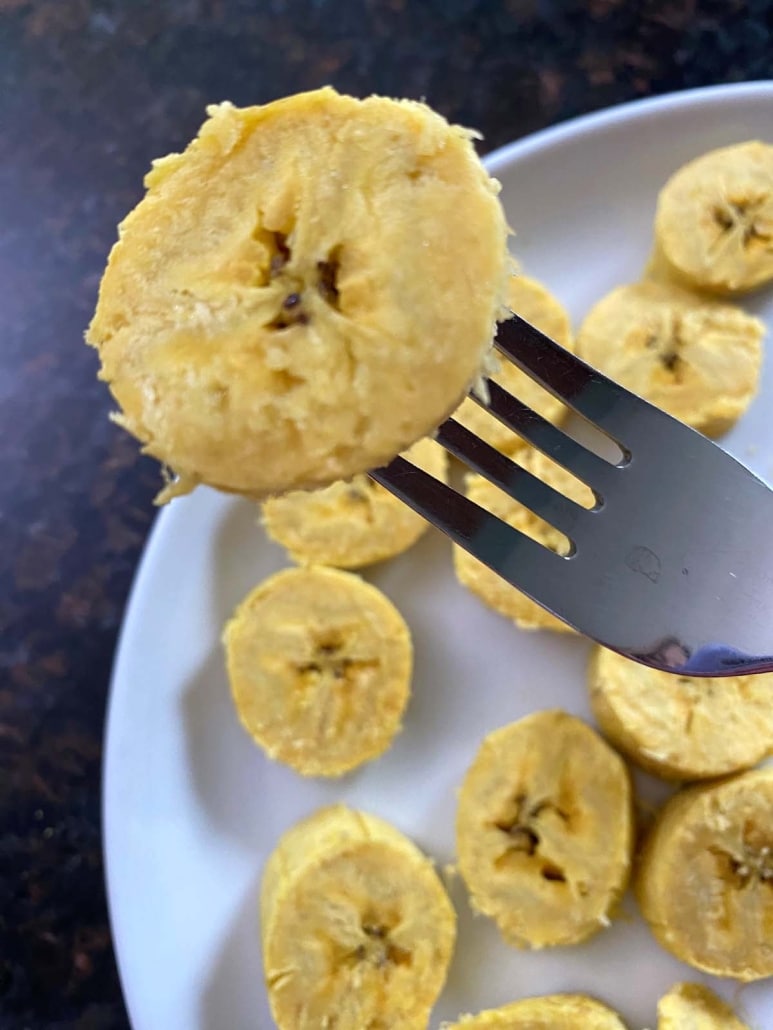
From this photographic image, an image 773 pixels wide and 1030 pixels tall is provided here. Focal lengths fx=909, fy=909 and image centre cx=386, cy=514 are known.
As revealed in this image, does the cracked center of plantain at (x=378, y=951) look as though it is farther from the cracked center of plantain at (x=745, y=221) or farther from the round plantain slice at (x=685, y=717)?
the cracked center of plantain at (x=745, y=221)

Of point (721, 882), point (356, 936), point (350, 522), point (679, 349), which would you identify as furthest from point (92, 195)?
point (721, 882)

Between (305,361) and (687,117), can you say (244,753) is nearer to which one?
(305,361)

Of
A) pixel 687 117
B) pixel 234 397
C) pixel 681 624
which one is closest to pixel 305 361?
pixel 234 397

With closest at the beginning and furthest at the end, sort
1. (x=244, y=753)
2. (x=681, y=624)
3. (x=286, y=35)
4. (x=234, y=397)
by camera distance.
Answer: (x=234, y=397) → (x=681, y=624) → (x=244, y=753) → (x=286, y=35)

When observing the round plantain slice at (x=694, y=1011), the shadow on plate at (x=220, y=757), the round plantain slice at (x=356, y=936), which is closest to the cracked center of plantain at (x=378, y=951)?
the round plantain slice at (x=356, y=936)

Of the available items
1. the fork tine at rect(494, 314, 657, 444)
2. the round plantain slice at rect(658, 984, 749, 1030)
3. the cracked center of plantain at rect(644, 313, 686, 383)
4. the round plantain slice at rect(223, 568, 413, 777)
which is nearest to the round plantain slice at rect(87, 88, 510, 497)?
the fork tine at rect(494, 314, 657, 444)

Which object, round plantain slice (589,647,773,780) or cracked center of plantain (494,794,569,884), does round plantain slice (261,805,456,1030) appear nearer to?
cracked center of plantain (494,794,569,884)

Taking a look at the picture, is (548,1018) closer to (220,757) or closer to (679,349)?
(220,757)
